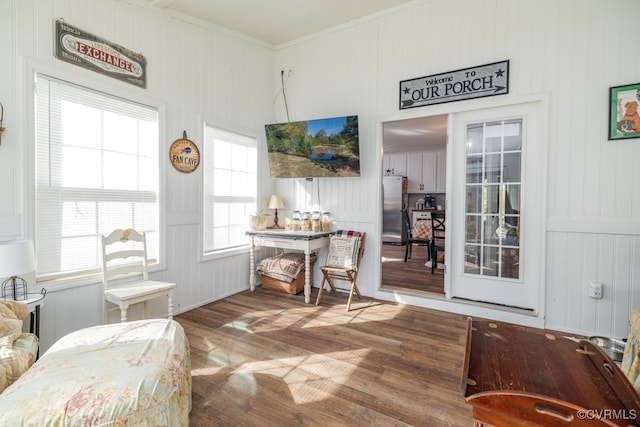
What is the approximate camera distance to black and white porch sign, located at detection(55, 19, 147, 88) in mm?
2422

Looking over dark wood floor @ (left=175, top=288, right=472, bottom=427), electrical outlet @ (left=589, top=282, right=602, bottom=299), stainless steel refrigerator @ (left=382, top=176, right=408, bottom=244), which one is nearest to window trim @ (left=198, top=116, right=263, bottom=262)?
dark wood floor @ (left=175, top=288, right=472, bottom=427)

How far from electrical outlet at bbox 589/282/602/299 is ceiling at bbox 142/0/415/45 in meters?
3.49

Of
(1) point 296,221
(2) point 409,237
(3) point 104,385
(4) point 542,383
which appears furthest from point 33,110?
(2) point 409,237

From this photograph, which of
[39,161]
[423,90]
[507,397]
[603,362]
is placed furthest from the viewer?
[423,90]

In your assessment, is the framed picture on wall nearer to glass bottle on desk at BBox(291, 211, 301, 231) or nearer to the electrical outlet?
the electrical outlet

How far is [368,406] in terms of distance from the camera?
184 cm

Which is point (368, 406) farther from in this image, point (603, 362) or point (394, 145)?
point (394, 145)

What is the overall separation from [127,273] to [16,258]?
3.26 feet

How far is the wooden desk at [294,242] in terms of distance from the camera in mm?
3666

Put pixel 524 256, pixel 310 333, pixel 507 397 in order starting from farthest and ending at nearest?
pixel 524 256 → pixel 310 333 → pixel 507 397

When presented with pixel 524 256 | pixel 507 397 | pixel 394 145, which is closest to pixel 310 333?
pixel 507 397

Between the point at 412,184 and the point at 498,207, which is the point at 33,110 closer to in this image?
the point at 498,207

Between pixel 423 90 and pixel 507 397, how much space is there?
3281 mm

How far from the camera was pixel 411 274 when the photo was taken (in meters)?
4.90
